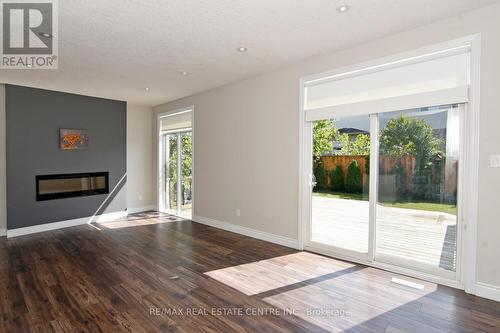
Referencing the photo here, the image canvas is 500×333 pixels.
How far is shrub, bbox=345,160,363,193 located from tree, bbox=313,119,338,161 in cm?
41

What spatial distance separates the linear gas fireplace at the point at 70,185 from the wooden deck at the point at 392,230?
5.01m

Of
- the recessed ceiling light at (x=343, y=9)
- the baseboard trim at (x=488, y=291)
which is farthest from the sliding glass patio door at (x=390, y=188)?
the recessed ceiling light at (x=343, y=9)

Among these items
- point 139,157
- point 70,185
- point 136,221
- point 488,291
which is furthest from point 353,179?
point 70,185

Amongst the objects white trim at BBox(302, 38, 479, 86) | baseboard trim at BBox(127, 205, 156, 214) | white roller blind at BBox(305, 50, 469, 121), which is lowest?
baseboard trim at BBox(127, 205, 156, 214)

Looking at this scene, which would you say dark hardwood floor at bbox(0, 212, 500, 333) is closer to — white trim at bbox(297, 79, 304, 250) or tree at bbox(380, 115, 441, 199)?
white trim at bbox(297, 79, 304, 250)

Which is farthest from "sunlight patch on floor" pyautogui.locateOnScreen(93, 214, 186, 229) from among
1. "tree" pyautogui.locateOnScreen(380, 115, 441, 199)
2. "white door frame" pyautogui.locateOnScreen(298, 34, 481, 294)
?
"white door frame" pyautogui.locateOnScreen(298, 34, 481, 294)

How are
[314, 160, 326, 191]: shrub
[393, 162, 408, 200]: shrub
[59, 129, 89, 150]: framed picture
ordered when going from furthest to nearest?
[59, 129, 89, 150]: framed picture → [314, 160, 326, 191]: shrub → [393, 162, 408, 200]: shrub

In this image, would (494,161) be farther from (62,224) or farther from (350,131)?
(62,224)

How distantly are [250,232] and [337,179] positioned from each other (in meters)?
1.89

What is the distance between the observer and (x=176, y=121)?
6.67m

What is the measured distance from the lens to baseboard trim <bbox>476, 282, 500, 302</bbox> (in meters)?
2.61

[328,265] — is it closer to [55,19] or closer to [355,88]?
[355,88]

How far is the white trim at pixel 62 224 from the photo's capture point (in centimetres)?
508

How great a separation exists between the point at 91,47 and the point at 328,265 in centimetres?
418
